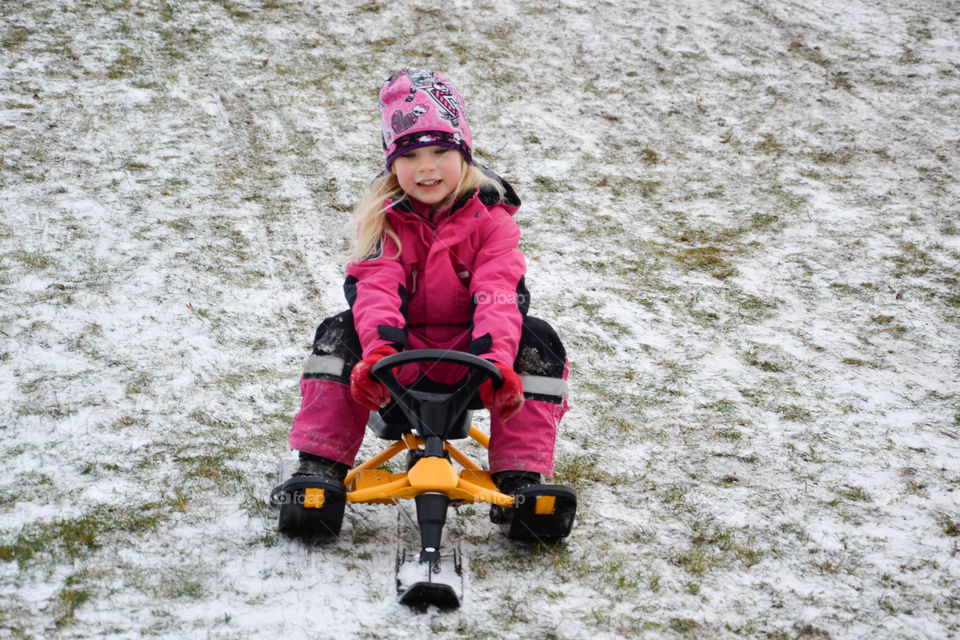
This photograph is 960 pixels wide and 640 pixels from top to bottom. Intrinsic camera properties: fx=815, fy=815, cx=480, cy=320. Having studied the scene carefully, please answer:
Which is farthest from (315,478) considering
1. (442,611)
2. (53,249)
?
(53,249)

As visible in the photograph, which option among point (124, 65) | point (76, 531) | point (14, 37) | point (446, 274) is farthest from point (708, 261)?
point (14, 37)

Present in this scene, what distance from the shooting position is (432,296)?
329 cm

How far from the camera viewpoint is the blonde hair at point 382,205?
330cm

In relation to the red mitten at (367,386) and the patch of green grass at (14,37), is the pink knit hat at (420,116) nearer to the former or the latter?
the red mitten at (367,386)

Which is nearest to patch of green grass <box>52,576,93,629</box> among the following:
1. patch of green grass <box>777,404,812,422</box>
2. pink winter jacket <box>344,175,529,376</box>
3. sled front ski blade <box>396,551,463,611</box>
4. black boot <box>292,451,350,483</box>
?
black boot <box>292,451,350,483</box>

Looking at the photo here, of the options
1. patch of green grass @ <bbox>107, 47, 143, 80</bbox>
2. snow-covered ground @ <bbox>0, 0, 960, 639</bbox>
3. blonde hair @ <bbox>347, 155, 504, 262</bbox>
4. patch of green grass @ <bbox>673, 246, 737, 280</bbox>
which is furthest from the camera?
patch of green grass @ <bbox>107, 47, 143, 80</bbox>

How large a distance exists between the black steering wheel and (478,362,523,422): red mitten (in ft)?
0.10

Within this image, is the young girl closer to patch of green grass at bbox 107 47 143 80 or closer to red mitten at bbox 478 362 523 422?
red mitten at bbox 478 362 523 422

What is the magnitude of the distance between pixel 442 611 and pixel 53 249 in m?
3.98

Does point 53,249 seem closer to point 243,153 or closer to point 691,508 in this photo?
point 243,153

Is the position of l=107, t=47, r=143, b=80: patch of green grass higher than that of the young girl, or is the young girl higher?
the young girl

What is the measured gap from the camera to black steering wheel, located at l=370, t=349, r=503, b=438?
8.95 feet

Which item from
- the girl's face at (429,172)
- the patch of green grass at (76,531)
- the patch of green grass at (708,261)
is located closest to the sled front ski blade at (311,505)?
the patch of green grass at (76,531)

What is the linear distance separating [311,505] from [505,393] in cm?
81
